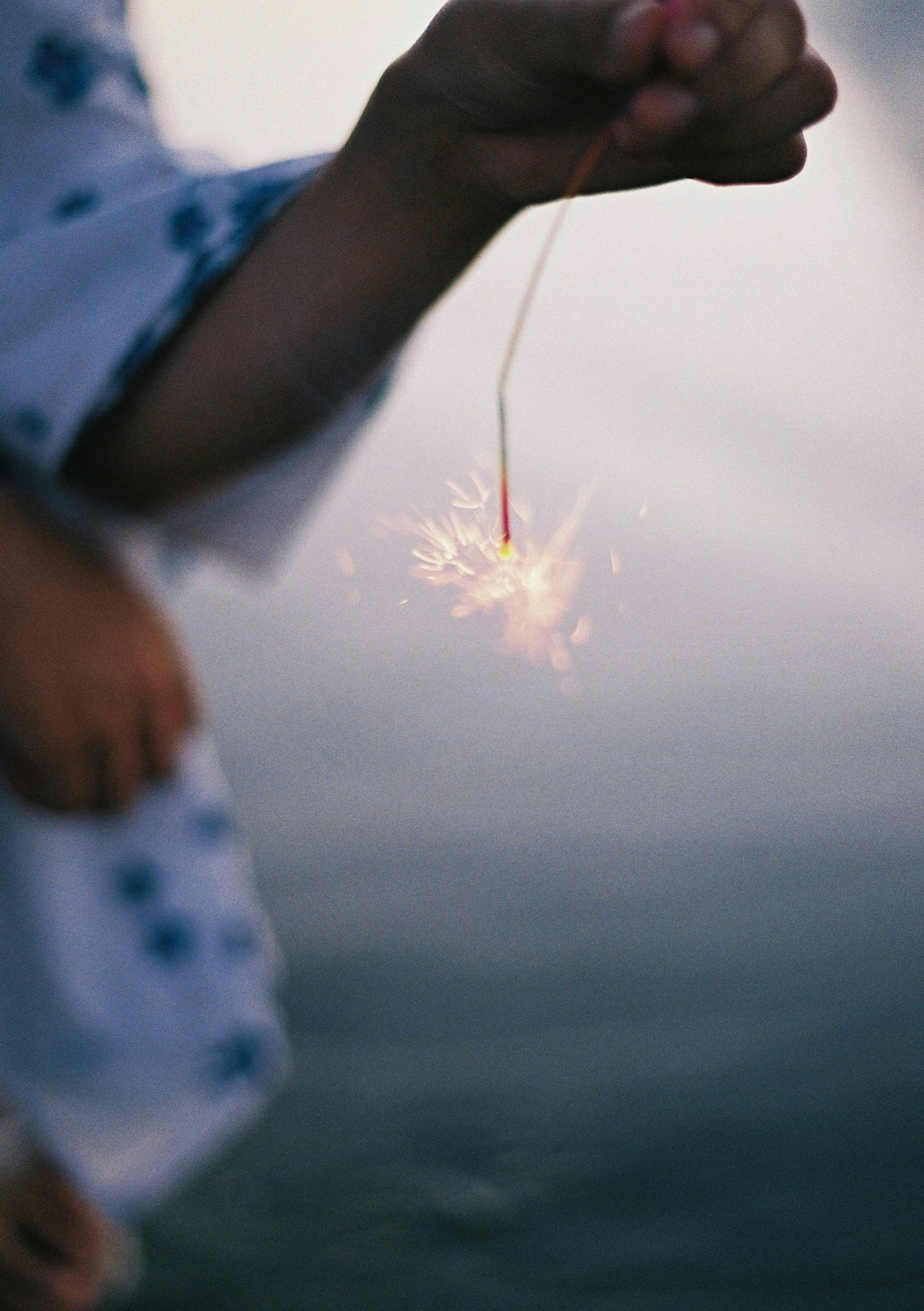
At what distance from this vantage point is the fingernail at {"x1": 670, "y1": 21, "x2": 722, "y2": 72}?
255 mm

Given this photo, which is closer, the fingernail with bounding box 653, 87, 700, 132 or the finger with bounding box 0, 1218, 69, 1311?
the fingernail with bounding box 653, 87, 700, 132

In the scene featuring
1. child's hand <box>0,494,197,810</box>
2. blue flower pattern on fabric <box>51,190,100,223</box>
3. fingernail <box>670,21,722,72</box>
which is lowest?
child's hand <box>0,494,197,810</box>

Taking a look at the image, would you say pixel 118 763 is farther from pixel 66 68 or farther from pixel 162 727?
pixel 66 68

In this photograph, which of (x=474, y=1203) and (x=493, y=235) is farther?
(x=474, y=1203)

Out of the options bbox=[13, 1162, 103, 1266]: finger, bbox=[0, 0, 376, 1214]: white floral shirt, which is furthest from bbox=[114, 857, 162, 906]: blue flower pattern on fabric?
bbox=[13, 1162, 103, 1266]: finger

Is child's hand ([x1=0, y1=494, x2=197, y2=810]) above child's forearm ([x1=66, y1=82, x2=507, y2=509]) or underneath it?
underneath

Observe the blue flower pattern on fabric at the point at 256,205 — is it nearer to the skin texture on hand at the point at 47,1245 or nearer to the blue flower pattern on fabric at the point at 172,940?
the blue flower pattern on fabric at the point at 172,940

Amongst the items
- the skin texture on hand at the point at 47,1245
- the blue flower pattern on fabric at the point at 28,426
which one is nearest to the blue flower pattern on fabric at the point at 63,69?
the blue flower pattern on fabric at the point at 28,426

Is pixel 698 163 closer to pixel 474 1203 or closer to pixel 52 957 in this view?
pixel 52 957

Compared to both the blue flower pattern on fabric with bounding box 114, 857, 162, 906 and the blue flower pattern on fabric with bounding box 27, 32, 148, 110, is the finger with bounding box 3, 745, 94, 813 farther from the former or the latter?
the blue flower pattern on fabric with bounding box 27, 32, 148, 110

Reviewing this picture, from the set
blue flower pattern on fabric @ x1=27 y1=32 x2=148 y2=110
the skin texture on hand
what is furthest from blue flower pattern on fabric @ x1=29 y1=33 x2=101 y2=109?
the skin texture on hand

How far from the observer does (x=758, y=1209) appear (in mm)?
1210

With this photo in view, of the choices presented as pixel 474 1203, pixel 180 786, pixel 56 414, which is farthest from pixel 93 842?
pixel 474 1203

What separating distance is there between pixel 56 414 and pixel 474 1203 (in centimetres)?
110
